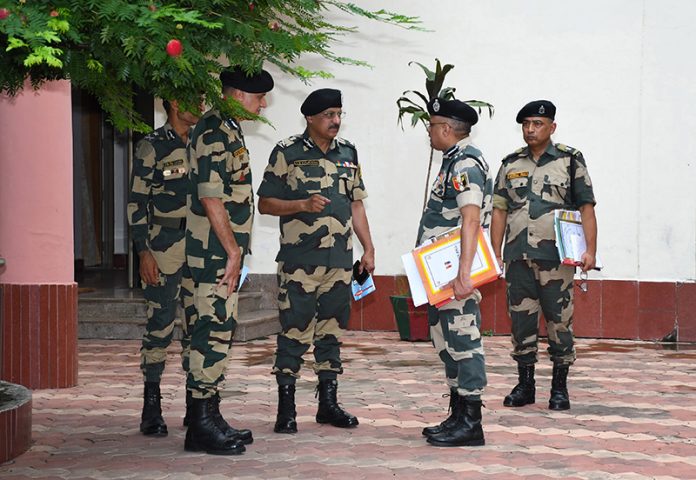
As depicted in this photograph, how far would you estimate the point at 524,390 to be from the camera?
7141mm

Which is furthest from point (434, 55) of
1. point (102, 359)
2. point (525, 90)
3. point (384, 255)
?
point (102, 359)

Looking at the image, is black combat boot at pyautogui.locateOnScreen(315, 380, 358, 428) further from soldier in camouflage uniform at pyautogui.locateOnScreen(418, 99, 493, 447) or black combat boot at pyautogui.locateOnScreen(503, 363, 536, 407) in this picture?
black combat boot at pyautogui.locateOnScreen(503, 363, 536, 407)

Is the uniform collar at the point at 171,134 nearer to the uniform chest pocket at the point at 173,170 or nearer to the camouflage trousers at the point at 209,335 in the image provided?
the uniform chest pocket at the point at 173,170

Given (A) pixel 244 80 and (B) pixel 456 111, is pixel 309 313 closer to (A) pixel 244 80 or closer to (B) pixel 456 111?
(B) pixel 456 111

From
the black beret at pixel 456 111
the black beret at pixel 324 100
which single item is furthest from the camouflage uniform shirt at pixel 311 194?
the black beret at pixel 456 111

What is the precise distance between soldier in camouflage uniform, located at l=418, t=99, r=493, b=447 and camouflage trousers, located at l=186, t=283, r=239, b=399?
1.21 metres

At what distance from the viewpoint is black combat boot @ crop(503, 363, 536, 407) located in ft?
23.3

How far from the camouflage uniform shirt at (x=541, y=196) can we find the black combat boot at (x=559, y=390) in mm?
732

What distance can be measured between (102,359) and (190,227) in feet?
14.1

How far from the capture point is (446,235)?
5.94 meters

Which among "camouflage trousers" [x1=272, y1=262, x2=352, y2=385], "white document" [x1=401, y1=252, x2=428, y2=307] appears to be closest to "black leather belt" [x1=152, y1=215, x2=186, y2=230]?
"camouflage trousers" [x1=272, y1=262, x2=352, y2=385]

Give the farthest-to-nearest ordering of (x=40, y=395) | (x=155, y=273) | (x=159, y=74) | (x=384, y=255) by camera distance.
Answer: (x=384, y=255) < (x=40, y=395) < (x=155, y=273) < (x=159, y=74)

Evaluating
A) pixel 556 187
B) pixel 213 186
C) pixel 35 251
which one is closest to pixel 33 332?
pixel 35 251

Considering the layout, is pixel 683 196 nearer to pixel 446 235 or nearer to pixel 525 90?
pixel 525 90
